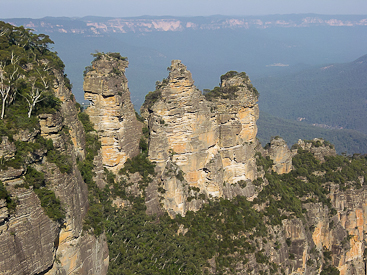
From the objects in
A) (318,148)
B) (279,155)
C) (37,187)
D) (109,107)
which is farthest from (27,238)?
(318,148)

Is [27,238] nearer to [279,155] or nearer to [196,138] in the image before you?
[196,138]

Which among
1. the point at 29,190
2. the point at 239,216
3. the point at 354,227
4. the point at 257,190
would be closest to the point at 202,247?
the point at 239,216

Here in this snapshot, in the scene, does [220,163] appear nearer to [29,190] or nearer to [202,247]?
[202,247]

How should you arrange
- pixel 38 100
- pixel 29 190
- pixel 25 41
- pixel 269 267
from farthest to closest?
pixel 269 267 < pixel 25 41 < pixel 38 100 < pixel 29 190

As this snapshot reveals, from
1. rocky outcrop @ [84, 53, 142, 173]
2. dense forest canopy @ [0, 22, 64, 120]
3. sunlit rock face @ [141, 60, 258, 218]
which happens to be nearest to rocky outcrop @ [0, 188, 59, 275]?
dense forest canopy @ [0, 22, 64, 120]

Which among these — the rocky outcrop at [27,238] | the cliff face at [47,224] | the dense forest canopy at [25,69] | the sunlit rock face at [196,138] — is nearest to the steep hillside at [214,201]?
the sunlit rock face at [196,138]
